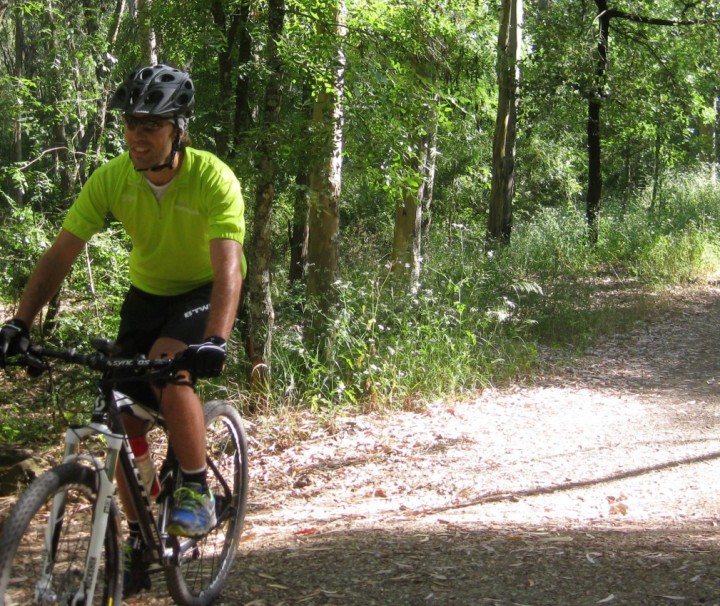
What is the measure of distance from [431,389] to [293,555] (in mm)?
4234

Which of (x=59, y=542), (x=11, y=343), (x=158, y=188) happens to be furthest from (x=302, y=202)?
(x=59, y=542)

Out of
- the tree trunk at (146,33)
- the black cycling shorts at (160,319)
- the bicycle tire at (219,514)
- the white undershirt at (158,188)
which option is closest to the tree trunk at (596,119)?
the tree trunk at (146,33)

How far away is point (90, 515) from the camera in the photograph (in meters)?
2.79

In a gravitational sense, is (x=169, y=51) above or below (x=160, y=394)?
above

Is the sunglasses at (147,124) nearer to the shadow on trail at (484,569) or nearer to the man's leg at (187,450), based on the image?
the man's leg at (187,450)

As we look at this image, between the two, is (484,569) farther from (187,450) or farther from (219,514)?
(187,450)

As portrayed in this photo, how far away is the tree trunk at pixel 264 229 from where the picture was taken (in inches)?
301

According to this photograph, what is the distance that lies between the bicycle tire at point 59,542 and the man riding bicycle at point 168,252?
1.04 ft

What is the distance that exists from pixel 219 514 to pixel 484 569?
137 cm

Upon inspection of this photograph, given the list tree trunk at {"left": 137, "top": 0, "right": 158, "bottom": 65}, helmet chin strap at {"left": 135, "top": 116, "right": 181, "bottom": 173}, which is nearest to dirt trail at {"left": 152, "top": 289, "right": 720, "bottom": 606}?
helmet chin strap at {"left": 135, "top": 116, "right": 181, "bottom": 173}

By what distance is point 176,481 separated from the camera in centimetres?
343

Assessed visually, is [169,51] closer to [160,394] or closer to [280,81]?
[280,81]

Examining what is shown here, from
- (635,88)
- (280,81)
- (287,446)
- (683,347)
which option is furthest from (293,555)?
(635,88)

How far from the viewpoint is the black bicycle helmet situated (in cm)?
319
